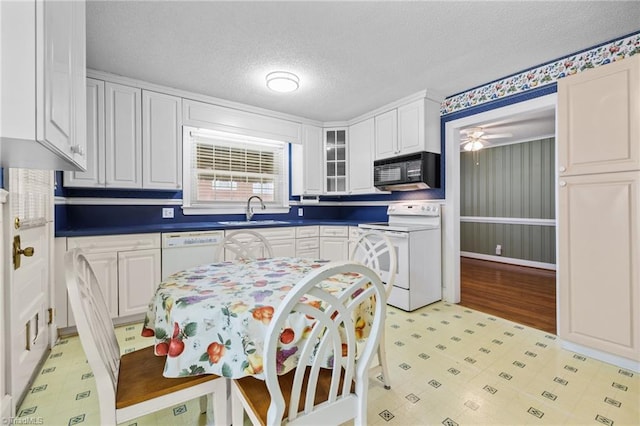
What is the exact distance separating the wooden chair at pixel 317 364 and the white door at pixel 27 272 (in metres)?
1.29

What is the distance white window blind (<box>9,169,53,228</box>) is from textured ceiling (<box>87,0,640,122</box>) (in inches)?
43.8

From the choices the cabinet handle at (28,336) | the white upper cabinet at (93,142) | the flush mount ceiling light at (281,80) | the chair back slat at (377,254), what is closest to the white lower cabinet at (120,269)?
the white upper cabinet at (93,142)

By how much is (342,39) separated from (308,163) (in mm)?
2119

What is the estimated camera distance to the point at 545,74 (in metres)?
2.66

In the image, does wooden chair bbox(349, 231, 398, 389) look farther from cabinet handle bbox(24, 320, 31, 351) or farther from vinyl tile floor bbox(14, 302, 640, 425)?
cabinet handle bbox(24, 320, 31, 351)

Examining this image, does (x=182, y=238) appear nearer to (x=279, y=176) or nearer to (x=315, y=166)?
(x=279, y=176)

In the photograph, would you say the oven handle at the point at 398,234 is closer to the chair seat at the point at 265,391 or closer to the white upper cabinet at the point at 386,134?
the white upper cabinet at the point at 386,134

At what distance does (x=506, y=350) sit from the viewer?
228 cm

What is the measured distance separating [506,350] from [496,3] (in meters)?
2.43

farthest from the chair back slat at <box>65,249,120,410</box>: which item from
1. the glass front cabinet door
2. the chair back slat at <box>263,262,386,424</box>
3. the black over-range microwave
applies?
the glass front cabinet door

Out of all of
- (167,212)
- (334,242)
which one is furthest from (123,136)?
(334,242)

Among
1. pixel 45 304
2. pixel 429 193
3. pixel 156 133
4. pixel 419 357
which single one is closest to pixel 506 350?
pixel 419 357

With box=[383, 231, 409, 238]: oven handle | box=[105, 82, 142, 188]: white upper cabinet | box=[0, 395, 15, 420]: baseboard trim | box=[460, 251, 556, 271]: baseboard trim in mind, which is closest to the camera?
box=[0, 395, 15, 420]: baseboard trim

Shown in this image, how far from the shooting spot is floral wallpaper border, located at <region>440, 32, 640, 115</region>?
89.1 inches
